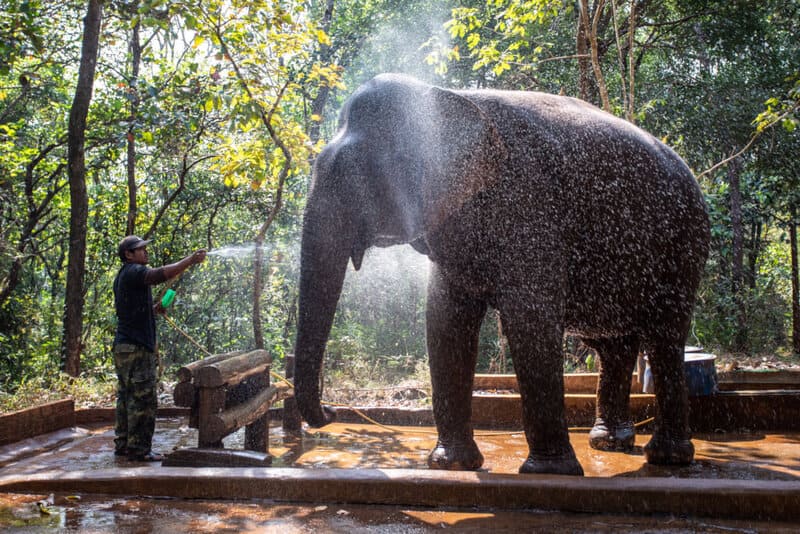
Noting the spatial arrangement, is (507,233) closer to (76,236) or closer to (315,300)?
(315,300)

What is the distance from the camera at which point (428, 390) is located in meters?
7.12

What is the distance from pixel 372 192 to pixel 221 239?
8801 mm

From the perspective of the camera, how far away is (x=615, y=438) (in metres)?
4.64

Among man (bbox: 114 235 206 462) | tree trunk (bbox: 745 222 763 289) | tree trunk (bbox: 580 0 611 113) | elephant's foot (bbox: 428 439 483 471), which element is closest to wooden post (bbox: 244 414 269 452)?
man (bbox: 114 235 206 462)

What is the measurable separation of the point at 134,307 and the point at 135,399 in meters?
0.60

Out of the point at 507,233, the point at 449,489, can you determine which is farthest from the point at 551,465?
the point at 507,233

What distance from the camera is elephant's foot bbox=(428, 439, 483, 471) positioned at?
3984mm

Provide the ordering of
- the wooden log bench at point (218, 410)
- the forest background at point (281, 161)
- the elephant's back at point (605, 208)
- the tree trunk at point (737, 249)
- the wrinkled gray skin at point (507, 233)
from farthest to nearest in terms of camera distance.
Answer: the tree trunk at point (737, 249) < the forest background at point (281, 161) < the wooden log bench at point (218, 410) < the elephant's back at point (605, 208) < the wrinkled gray skin at point (507, 233)

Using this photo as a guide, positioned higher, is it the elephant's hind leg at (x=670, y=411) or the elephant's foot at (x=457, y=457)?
the elephant's hind leg at (x=670, y=411)

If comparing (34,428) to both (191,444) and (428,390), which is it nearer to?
(191,444)

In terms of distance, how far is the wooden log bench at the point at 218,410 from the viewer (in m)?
3.89

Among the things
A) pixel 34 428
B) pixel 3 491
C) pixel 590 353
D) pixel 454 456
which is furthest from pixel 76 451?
pixel 590 353

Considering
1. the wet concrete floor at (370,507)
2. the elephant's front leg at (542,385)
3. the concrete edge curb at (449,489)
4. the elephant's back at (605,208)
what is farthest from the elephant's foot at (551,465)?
the elephant's back at (605,208)

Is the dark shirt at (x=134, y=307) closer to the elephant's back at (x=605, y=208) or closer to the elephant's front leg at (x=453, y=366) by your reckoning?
the elephant's front leg at (x=453, y=366)
